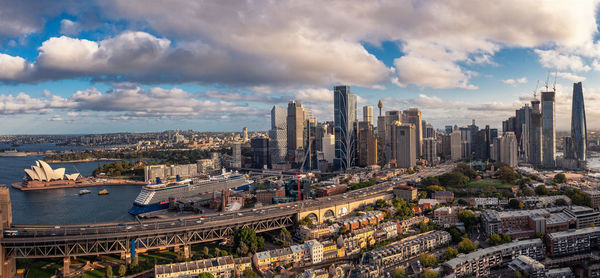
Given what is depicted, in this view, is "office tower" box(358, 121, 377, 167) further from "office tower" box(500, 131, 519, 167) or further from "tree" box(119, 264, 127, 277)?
"tree" box(119, 264, 127, 277)

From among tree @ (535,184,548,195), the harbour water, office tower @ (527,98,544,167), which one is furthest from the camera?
office tower @ (527,98,544,167)

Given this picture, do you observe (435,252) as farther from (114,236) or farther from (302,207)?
(114,236)

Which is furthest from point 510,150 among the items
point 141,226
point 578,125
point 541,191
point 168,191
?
point 141,226

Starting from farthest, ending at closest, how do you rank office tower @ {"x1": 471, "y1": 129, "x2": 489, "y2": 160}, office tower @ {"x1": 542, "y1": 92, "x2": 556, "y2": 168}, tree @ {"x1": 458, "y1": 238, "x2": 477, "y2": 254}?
office tower @ {"x1": 471, "y1": 129, "x2": 489, "y2": 160}, office tower @ {"x1": 542, "y1": 92, "x2": 556, "y2": 168}, tree @ {"x1": 458, "y1": 238, "x2": 477, "y2": 254}

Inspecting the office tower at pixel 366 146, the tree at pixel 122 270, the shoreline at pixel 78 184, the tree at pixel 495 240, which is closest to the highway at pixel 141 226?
the tree at pixel 122 270

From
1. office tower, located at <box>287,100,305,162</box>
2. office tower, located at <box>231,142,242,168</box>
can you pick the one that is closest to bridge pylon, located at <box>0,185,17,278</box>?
office tower, located at <box>231,142,242,168</box>

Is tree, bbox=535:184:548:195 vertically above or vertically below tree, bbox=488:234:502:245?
above
